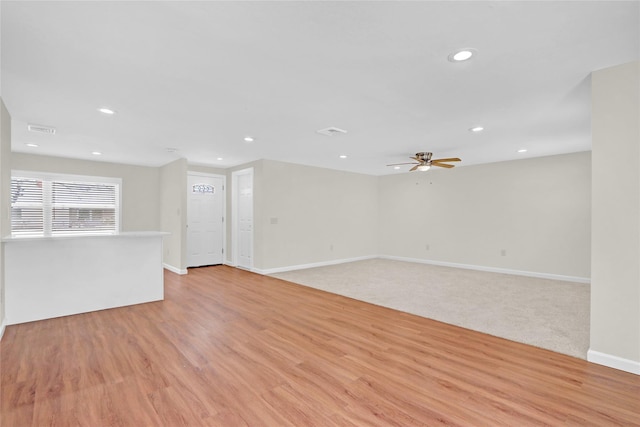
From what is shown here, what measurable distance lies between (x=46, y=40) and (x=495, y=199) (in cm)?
740

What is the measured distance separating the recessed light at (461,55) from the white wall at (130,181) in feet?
23.3

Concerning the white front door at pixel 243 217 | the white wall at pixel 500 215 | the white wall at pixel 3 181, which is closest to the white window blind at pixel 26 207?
the white wall at pixel 3 181

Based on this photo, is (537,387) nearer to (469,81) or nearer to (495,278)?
(469,81)

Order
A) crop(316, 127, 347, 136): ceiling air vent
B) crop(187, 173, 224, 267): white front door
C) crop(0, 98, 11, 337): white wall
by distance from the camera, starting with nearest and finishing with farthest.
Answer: crop(0, 98, 11, 337): white wall → crop(316, 127, 347, 136): ceiling air vent → crop(187, 173, 224, 267): white front door

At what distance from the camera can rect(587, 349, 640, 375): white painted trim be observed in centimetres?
229

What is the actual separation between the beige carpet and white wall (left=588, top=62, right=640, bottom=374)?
348 millimetres

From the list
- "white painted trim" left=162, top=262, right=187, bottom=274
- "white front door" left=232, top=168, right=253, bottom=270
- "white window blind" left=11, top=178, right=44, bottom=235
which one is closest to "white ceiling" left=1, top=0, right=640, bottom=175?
"white window blind" left=11, top=178, right=44, bottom=235

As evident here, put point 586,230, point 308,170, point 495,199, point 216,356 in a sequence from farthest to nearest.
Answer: point 308,170
point 495,199
point 586,230
point 216,356

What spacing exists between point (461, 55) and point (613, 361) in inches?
107

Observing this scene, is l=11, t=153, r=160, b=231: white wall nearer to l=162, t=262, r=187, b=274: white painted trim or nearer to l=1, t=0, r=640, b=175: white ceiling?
l=162, t=262, r=187, b=274: white painted trim

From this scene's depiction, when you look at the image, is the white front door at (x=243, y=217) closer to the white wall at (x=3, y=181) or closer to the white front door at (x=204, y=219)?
the white front door at (x=204, y=219)

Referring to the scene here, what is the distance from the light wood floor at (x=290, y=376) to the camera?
71.0 inches

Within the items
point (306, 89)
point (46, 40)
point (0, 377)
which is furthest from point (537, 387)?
point (46, 40)

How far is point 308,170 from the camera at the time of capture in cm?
702
